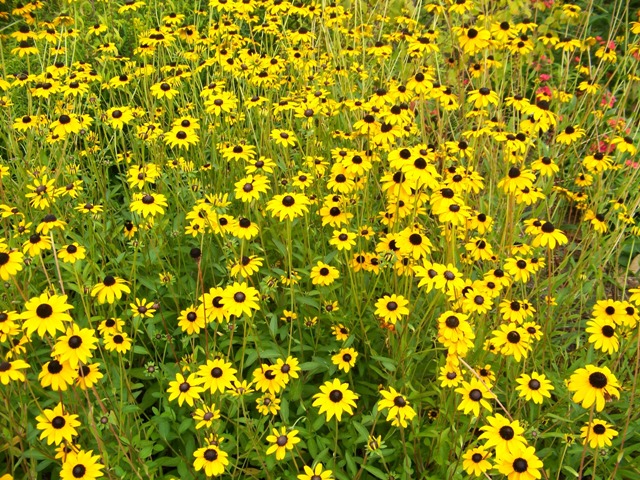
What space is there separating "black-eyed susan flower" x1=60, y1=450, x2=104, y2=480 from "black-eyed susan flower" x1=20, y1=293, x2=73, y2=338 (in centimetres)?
39

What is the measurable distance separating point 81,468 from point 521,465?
1.28 m

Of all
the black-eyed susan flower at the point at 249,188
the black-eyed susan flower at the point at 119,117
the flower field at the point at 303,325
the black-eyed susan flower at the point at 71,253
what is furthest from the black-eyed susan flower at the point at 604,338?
the black-eyed susan flower at the point at 119,117

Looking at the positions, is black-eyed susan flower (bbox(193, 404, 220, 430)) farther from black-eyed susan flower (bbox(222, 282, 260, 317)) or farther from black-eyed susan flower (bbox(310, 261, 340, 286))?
black-eyed susan flower (bbox(310, 261, 340, 286))

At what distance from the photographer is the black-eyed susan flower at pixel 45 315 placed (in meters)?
1.72

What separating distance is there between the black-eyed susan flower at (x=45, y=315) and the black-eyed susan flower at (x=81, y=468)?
1.28ft

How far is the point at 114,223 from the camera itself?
3.12 m

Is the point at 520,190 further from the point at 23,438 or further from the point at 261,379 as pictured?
the point at 23,438

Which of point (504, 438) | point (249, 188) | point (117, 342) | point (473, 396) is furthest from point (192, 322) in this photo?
point (504, 438)

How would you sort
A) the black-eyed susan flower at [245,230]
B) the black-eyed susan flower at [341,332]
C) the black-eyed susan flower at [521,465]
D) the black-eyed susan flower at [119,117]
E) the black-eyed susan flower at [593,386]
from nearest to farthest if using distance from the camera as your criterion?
the black-eyed susan flower at [521,465]
the black-eyed susan flower at [593,386]
the black-eyed susan flower at [245,230]
the black-eyed susan flower at [341,332]
the black-eyed susan flower at [119,117]

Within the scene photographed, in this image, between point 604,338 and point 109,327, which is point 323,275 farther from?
point 604,338

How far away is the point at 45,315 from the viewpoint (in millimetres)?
1741

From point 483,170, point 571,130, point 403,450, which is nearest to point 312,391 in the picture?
point 403,450

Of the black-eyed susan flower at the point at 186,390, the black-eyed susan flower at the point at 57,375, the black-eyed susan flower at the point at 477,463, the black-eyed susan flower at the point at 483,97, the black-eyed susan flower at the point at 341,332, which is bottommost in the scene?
the black-eyed susan flower at the point at 341,332

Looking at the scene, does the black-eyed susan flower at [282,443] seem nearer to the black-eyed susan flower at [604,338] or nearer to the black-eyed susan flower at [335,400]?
the black-eyed susan flower at [335,400]
